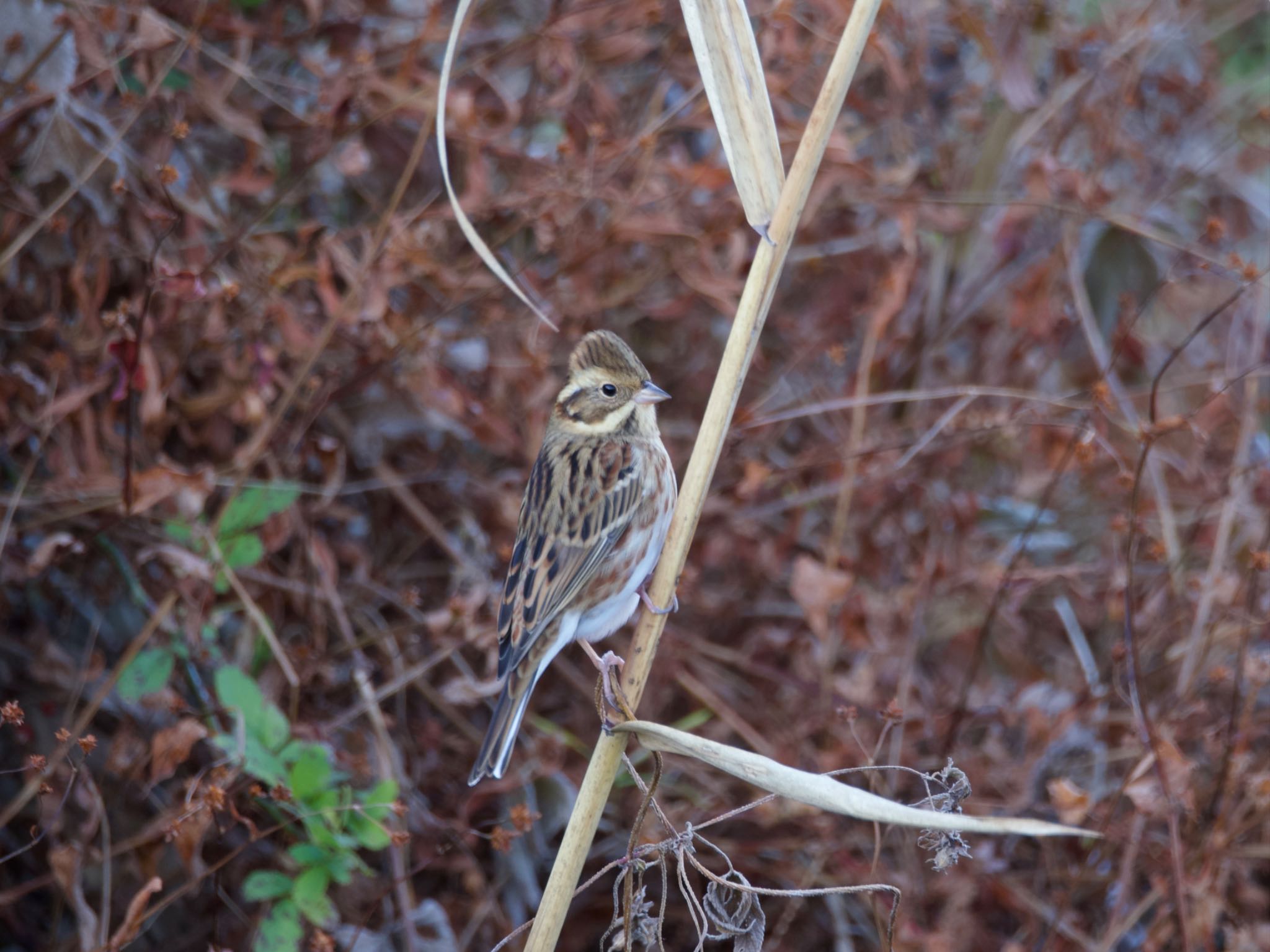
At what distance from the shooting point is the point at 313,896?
8.33 feet

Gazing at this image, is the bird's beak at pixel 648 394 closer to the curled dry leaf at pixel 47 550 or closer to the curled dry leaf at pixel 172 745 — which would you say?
the curled dry leaf at pixel 172 745

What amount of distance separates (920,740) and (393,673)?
1.60 metres

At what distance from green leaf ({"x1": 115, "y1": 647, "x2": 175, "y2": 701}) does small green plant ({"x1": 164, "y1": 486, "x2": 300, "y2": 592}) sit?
0.22 m

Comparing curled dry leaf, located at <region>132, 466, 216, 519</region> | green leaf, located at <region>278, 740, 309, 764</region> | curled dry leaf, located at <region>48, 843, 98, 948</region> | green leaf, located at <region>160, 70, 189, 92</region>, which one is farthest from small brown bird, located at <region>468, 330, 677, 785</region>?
green leaf, located at <region>160, 70, 189, 92</region>

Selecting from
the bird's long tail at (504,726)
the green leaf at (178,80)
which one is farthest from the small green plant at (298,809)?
the green leaf at (178,80)

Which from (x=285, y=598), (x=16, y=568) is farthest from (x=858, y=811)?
(x=16, y=568)

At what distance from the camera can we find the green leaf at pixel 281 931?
248 cm

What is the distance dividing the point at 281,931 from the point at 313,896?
0.09 metres

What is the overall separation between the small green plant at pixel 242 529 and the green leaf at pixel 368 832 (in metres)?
0.71

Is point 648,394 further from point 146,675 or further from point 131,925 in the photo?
point 131,925

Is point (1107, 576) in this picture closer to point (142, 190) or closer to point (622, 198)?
point (622, 198)

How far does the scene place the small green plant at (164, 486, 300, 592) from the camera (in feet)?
9.67

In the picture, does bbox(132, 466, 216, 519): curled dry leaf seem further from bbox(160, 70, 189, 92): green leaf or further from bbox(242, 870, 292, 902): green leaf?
bbox(160, 70, 189, 92): green leaf

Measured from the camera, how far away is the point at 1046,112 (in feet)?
14.1
